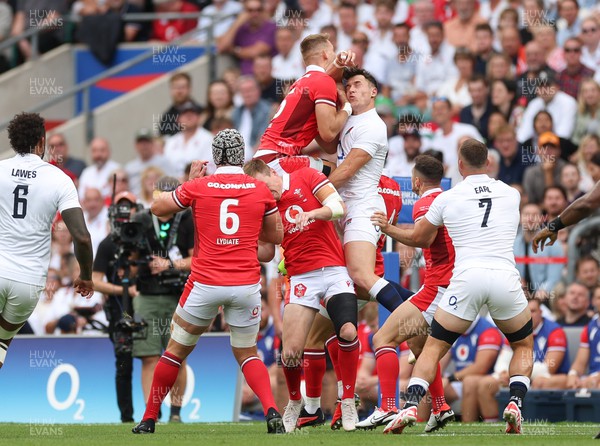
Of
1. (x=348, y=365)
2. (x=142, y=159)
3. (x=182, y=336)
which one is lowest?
(x=348, y=365)

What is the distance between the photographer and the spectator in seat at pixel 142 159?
20.5 meters

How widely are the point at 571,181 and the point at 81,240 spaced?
8.06 metres

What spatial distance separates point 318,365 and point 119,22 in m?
12.5

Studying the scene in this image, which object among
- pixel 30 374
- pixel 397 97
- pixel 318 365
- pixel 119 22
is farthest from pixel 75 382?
pixel 119 22

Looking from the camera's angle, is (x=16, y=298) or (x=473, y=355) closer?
(x=16, y=298)

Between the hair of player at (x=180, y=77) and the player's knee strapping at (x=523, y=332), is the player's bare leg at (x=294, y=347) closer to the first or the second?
the player's knee strapping at (x=523, y=332)

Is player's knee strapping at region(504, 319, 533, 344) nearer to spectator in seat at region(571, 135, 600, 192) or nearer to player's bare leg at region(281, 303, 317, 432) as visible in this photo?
player's bare leg at region(281, 303, 317, 432)

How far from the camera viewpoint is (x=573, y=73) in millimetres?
18812

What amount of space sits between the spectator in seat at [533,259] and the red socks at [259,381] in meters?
6.17

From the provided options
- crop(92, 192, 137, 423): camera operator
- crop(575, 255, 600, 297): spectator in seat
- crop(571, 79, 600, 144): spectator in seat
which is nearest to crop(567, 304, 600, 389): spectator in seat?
crop(575, 255, 600, 297): spectator in seat

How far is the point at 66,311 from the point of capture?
18.6m

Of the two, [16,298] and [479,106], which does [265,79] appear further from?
[16,298]

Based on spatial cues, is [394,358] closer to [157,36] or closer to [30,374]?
[30,374]

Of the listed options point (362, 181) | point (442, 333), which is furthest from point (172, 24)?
point (442, 333)
